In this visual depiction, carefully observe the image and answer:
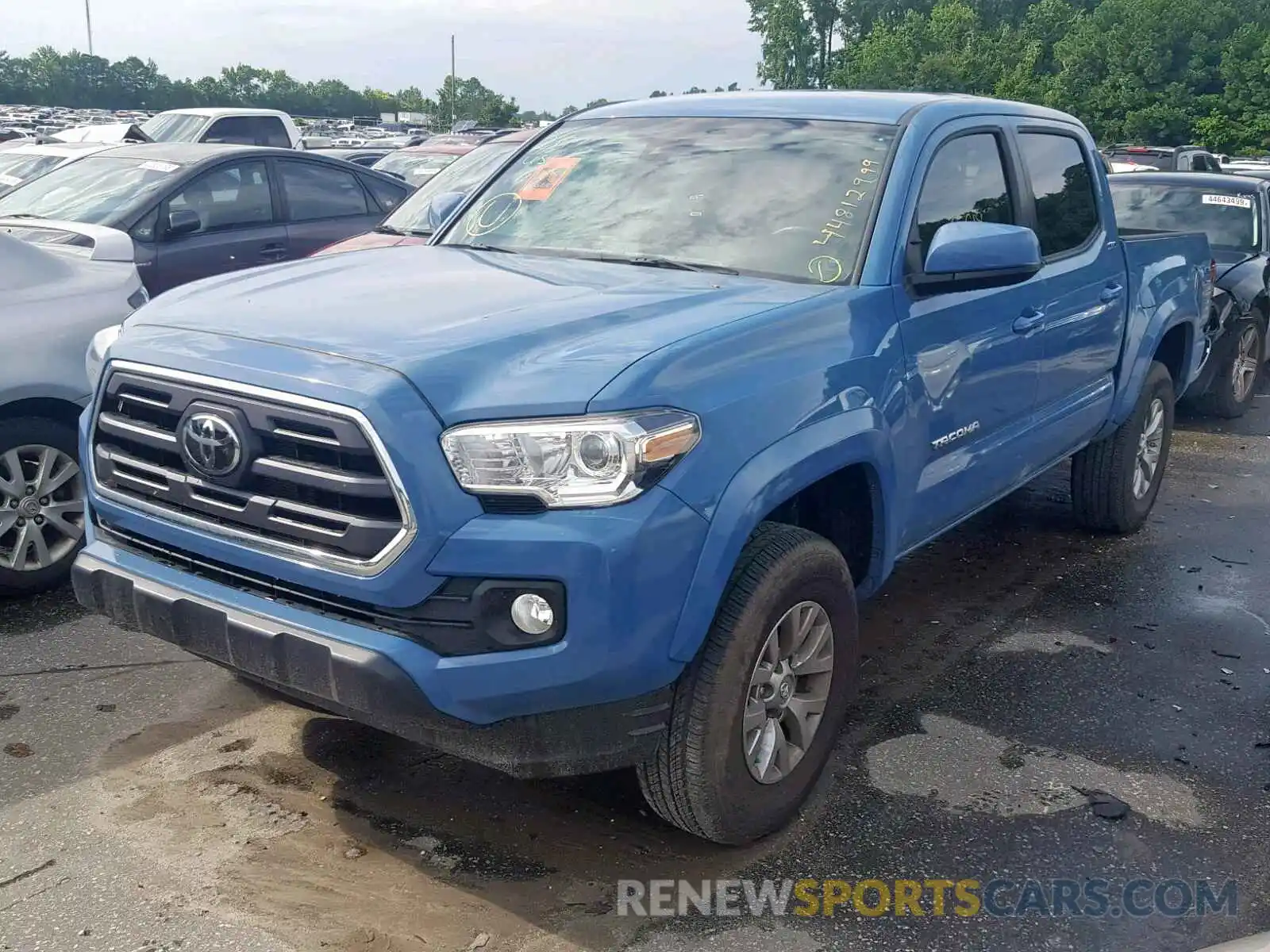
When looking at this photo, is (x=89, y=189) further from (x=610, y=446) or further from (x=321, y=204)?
(x=610, y=446)

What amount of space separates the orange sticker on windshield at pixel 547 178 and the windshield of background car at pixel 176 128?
12534 mm

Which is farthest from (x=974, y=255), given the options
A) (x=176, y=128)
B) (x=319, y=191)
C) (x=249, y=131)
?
(x=176, y=128)

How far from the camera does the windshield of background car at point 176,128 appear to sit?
1596 cm

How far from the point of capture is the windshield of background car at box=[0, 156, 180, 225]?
295 inches

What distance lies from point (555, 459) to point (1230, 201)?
8.67 meters

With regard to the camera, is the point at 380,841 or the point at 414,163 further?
the point at 414,163

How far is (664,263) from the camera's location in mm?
3848

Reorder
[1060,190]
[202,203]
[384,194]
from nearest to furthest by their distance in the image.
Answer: [1060,190]
[202,203]
[384,194]

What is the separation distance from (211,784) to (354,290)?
145 cm

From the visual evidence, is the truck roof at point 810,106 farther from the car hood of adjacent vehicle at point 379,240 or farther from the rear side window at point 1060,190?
the car hood of adjacent vehicle at point 379,240

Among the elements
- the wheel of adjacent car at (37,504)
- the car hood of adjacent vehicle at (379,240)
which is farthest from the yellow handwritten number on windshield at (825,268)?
the car hood of adjacent vehicle at (379,240)

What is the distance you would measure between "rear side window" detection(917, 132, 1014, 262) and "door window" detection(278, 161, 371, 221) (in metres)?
5.39

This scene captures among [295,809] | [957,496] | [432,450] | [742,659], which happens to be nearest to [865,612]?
[957,496]

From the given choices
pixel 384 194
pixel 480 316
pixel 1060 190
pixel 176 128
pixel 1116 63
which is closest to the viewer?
pixel 480 316
